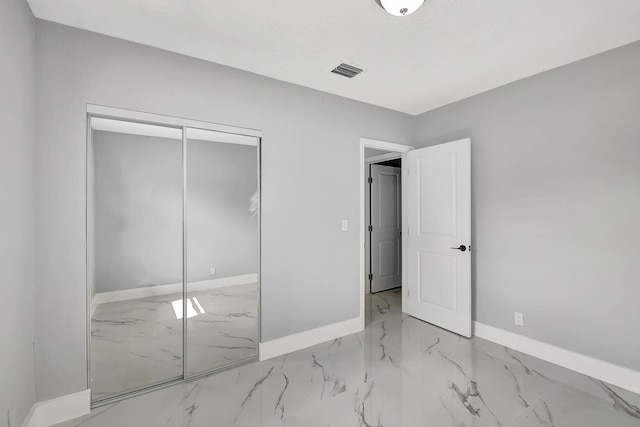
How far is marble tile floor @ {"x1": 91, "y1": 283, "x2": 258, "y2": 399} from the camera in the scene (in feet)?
7.04

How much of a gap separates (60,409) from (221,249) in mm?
1427

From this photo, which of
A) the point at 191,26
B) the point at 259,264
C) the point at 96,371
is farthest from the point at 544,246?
the point at 96,371

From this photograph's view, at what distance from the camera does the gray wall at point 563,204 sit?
2.28m

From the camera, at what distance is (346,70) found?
263 cm

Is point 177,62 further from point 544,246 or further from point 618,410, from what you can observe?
point 618,410

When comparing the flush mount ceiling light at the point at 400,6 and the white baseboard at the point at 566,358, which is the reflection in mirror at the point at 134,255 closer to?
the flush mount ceiling light at the point at 400,6

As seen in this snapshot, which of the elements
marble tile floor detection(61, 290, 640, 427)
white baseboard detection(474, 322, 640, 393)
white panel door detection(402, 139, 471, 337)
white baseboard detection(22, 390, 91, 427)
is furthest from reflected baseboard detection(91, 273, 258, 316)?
white baseboard detection(474, 322, 640, 393)

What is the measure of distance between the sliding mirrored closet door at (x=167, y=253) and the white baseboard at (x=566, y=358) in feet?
7.89

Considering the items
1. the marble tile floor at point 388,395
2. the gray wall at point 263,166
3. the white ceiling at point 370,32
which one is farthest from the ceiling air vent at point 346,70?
the marble tile floor at point 388,395

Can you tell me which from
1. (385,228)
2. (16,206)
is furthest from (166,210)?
(385,228)

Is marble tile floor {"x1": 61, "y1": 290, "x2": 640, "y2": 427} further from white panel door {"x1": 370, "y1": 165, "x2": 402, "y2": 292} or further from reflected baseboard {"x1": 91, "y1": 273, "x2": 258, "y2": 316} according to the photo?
white panel door {"x1": 370, "y1": 165, "x2": 402, "y2": 292}

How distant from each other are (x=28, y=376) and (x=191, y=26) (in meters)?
2.41

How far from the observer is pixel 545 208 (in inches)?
107

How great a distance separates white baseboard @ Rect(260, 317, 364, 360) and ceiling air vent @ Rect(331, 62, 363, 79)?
2.49 m
